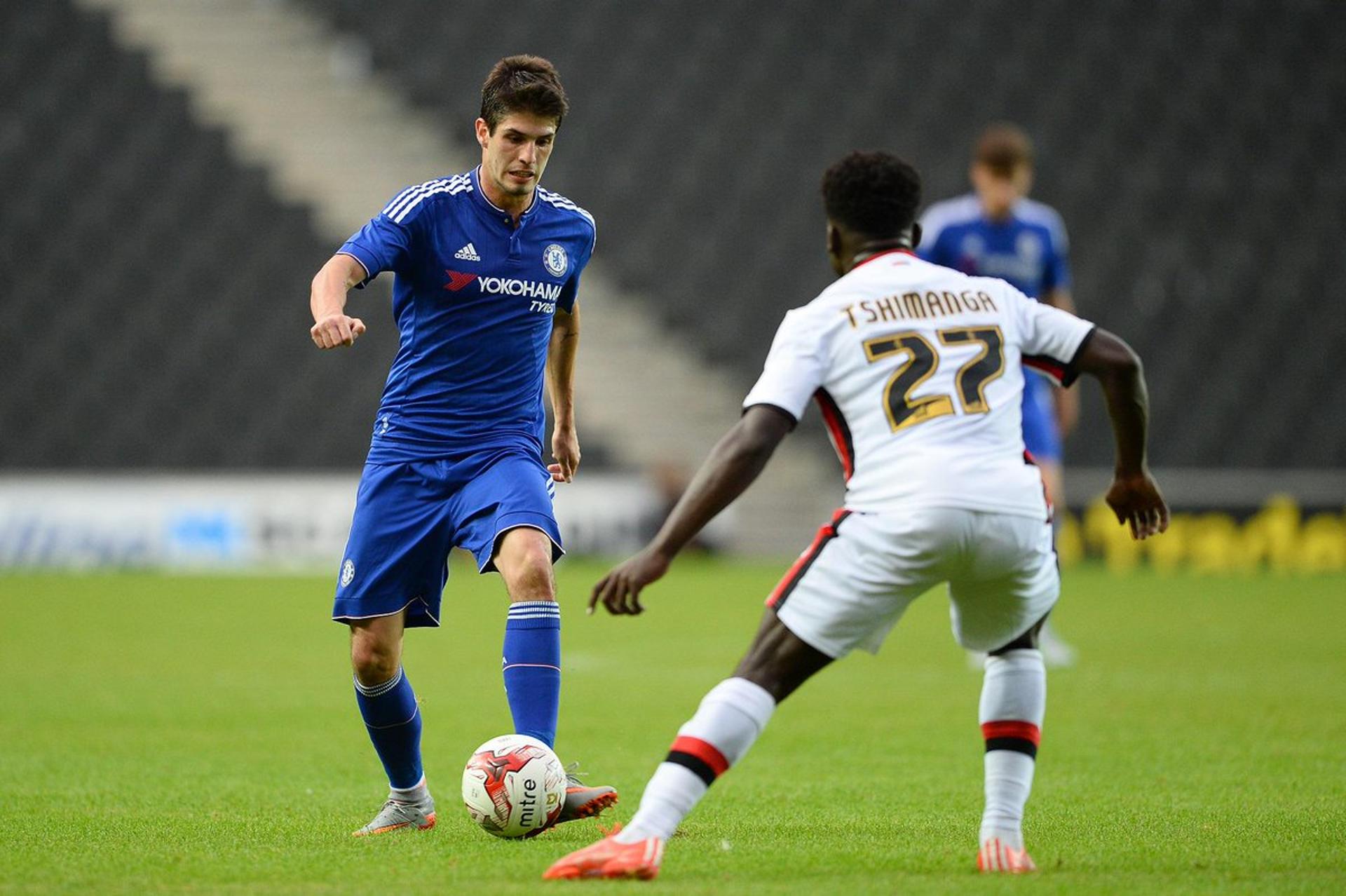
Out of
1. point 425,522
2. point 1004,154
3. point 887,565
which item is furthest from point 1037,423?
point 887,565

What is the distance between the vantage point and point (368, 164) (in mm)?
24453

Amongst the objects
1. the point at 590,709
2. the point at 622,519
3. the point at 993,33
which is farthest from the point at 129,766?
the point at 993,33

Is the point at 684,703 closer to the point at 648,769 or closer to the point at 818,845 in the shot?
the point at 648,769

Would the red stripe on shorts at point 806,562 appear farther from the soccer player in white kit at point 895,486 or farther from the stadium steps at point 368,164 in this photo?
the stadium steps at point 368,164

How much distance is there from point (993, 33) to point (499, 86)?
2138 cm

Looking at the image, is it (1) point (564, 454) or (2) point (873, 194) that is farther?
(1) point (564, 454)

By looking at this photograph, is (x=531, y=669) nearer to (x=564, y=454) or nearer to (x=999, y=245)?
(x=564, y=454)

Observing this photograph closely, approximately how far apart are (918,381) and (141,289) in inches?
786

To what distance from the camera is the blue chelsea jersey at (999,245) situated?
8.91 metres

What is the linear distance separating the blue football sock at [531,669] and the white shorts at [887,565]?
1073 mm

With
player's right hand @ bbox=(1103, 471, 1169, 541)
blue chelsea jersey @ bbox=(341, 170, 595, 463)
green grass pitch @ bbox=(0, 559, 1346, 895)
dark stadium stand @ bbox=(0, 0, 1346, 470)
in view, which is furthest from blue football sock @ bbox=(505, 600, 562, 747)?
dark stadium stand @ bbox=(0, 0, 1346, 470)

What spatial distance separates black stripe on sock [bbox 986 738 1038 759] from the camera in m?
4.06

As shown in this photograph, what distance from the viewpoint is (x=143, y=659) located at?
10438 millimetres

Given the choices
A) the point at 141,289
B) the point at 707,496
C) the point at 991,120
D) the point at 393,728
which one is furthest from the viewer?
the point at 991,120
